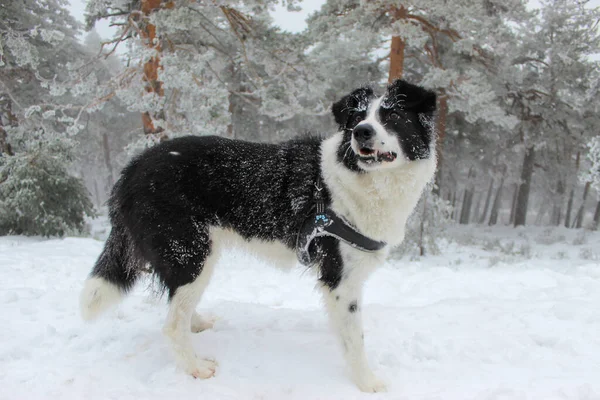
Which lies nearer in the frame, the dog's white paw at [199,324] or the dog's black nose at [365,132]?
the dog's black nose at [365,132]

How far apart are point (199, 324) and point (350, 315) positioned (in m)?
1.44

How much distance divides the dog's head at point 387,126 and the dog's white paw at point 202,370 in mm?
1756

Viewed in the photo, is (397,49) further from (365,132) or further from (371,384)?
(371,384)

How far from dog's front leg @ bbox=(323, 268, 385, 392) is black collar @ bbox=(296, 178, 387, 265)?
0.71ft

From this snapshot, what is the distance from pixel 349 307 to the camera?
8.52ft

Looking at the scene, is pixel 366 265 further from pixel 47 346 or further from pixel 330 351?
pixel 47 346

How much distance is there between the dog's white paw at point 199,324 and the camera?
10.5ft

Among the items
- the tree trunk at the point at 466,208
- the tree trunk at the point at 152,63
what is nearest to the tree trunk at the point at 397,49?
the tree trunk at the point at 152,63

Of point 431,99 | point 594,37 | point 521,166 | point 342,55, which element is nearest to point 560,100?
point 594,37

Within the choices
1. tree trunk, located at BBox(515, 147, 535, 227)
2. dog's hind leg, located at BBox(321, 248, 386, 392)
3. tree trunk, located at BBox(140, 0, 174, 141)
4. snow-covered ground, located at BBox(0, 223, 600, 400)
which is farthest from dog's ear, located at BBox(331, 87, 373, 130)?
tree trunk, located at BBox(515, 147, 535, 227)

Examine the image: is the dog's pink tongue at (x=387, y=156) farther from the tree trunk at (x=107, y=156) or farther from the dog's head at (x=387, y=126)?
the tree trunk at (x=107, y=156)

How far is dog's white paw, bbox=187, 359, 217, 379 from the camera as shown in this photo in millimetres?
2508

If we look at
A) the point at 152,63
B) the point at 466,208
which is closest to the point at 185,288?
the point at 152,63

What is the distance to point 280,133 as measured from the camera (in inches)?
667
